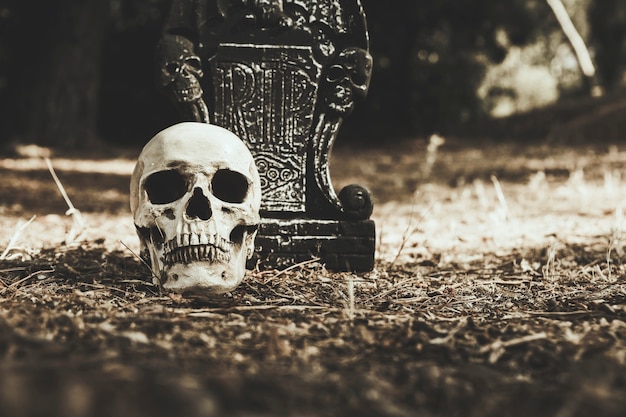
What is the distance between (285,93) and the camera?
447cm

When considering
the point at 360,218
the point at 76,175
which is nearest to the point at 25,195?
the point at 76,175

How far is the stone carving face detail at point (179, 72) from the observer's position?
430cm

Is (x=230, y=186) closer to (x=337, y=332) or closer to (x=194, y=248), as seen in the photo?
(x=194, y=248)

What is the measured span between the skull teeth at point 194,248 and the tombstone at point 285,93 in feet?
2.87

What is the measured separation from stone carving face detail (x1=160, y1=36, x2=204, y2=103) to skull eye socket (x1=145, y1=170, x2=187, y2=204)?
0.57m

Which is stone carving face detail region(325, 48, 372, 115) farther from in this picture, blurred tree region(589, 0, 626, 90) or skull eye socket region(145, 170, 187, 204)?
blurred tree region(589, 0, 626, 90)

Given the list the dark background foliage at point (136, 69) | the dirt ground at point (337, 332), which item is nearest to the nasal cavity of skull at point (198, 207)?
the dirt ground at point (337, 332)

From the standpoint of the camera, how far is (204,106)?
4.36 meters

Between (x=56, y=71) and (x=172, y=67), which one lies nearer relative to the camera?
Answer: (x=172, y=67)

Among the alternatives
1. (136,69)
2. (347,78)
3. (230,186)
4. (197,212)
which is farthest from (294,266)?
(136,69)

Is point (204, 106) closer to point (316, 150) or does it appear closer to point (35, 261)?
point (316, 150)

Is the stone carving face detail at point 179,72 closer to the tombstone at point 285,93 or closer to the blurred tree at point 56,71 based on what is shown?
the tombstone at point 285,93

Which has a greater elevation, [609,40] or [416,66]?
[609,40]

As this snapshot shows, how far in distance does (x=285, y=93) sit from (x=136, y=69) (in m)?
11.2
